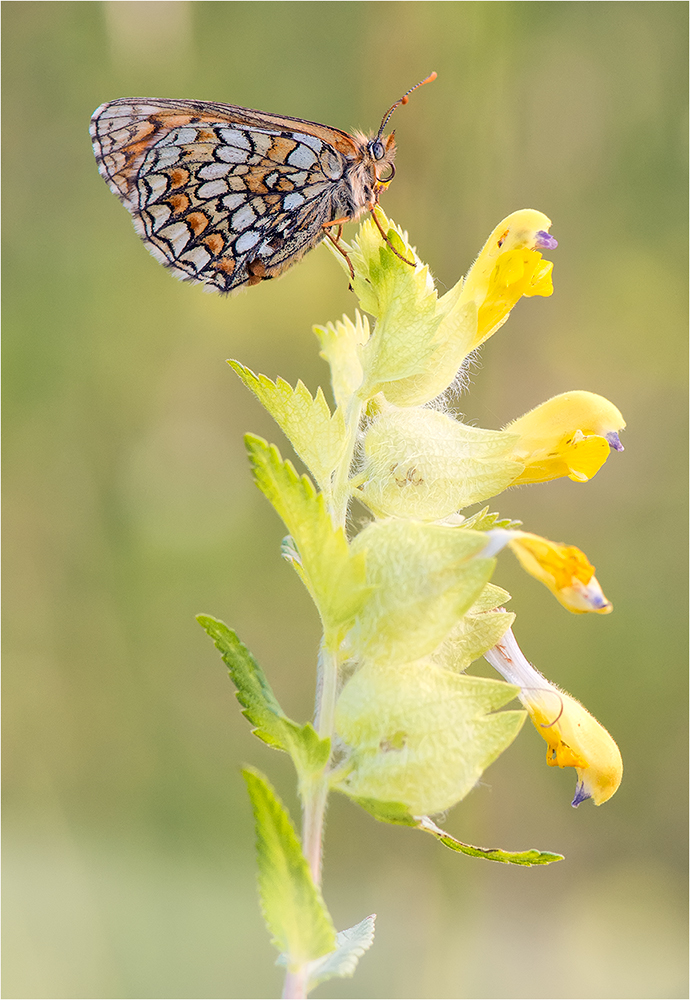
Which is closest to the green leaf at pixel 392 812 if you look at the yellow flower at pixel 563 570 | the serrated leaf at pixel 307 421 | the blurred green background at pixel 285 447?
the yellow flower at pixel 563 570

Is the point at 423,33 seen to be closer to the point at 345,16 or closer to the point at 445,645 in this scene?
the point at 345,16

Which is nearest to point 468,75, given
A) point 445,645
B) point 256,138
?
point 256,138

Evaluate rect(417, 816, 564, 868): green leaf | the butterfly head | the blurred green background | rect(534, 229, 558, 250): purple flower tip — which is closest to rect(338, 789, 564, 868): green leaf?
rect(417, 816, 564, 868): green leaf

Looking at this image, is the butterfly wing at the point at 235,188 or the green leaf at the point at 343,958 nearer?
the green leaf at the point at 343,958

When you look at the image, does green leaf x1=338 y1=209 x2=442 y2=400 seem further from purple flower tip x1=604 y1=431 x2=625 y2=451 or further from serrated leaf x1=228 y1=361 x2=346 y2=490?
purple flower tip x1=604 y1=431 x2=625 y2=451

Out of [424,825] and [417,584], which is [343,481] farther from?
[424,825]

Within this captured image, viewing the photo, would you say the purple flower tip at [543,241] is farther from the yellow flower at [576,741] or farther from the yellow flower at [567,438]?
the yellow flower at [576,741]
